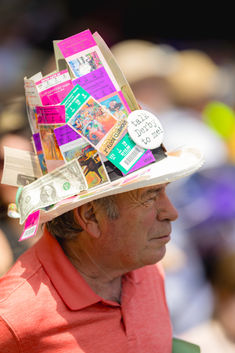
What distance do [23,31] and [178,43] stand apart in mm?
1135

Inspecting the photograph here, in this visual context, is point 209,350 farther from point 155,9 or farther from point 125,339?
point 155,9

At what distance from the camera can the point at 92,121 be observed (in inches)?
55.5

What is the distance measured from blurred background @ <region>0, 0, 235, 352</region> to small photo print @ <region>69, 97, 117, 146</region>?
3.25 feet

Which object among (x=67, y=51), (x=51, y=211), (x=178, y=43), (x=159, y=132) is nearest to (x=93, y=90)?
(x=67, y=51)

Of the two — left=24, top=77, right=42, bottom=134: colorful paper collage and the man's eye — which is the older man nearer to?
the man's eye

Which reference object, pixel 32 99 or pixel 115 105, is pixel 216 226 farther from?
pixel 32 99

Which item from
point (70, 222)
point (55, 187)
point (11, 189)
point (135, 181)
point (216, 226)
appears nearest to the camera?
point (135, 181)

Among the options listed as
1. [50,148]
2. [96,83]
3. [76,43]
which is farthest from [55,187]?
[76,43]

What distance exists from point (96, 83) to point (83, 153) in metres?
0.22

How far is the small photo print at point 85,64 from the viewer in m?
1.42

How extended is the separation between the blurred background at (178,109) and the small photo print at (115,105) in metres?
1.00

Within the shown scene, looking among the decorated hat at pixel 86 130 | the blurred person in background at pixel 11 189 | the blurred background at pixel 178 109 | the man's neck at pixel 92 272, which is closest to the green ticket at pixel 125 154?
the decorated hat at pixel 86 130

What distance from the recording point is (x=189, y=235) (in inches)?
111

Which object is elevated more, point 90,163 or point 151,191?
point 90,163
